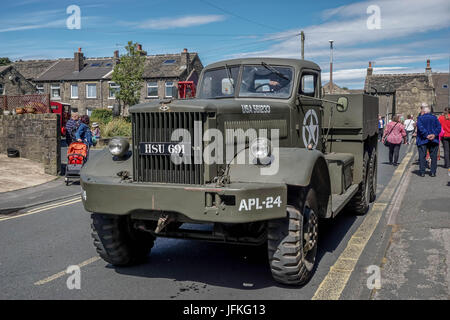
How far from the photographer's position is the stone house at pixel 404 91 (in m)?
59.8

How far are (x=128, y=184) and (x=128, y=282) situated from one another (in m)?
1.10

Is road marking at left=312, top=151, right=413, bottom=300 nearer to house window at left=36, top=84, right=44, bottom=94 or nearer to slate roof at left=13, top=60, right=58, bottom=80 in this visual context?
house window at left=36, top=84, right=44, bottom=94

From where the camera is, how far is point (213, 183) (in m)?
4.32

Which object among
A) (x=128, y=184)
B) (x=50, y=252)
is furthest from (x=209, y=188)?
(x=50, y=252)

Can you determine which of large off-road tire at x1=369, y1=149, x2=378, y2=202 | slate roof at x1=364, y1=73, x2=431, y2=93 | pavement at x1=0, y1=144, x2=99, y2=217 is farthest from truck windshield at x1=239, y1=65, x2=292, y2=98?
slate roof at x1=364, y1=73, x2=431, y2=93

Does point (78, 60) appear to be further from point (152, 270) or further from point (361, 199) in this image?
point (152, 270)

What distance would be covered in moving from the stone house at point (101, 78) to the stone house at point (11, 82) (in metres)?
3.26

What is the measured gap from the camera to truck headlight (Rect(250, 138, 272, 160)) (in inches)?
173

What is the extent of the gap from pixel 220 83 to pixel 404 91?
196 feet

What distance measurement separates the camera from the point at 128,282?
4.69 m

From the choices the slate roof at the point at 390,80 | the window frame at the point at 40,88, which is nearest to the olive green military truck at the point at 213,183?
the window frame at the point at 40,88

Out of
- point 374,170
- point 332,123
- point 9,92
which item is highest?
point 9,92

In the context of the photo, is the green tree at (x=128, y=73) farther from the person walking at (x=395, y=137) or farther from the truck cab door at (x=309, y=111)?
the truck cab door at (x=309, y=111)
